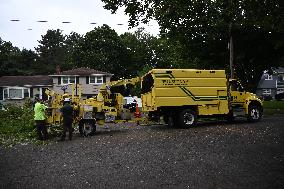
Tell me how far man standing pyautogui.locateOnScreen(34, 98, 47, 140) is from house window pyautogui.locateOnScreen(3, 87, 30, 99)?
3723 centimetres

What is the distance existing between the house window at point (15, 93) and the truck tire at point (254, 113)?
3853cm

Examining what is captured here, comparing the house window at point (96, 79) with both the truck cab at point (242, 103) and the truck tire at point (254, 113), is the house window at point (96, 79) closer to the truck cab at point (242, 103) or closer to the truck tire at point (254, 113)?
the truck cab at point (242, 103)

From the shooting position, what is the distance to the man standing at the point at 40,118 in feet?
53.4

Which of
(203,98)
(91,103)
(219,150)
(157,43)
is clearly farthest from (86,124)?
(157,43)

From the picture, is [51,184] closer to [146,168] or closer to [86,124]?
[146,168]

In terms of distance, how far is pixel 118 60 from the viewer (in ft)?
218

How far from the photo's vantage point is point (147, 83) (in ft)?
64.4

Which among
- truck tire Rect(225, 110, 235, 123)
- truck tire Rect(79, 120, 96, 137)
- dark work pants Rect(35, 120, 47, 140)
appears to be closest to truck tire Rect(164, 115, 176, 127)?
truck tire Rect(225, 110, 235, 123)

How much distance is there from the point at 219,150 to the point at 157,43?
64.7 meters

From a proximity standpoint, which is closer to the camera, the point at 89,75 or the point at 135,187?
the point at 135,187

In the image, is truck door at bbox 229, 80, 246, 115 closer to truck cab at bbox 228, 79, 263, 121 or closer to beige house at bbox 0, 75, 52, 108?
truck cab at bbox 228, 79, 263, 121

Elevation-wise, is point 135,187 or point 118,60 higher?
point 118,60

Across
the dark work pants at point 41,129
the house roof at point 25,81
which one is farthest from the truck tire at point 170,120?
the house roof at point 25,81

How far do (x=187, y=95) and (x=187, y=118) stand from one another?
1.17 m
